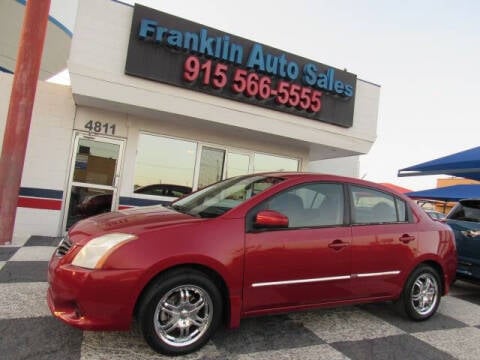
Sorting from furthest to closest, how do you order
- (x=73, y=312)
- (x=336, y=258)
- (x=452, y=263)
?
(x=452, y=263)
(x=336, y=258)
(x=73, y=312)

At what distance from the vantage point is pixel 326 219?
3.83 metres

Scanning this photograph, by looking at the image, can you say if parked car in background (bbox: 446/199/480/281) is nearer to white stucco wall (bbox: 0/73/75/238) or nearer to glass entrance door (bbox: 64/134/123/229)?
glass entrance door (bbox: 64/134/123/229)

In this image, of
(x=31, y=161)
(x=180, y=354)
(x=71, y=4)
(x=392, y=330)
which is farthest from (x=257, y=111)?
(x=71, y=4)

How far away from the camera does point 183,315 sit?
3061mm

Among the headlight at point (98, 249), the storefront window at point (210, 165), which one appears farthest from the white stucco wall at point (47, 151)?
the headlight at point (98, 249)

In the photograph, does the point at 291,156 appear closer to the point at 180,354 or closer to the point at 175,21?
the point at 175,21

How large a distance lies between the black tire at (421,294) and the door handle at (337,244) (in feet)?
3.54

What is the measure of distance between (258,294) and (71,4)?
50.7 ft

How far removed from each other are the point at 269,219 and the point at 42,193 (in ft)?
20.2

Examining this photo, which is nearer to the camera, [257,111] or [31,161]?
[31,161]

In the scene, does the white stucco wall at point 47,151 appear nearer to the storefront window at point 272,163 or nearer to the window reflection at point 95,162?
the window reflection at point 95,162

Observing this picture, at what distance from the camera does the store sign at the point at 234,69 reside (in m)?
7.35

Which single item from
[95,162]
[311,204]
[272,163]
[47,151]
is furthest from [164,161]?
[311,204]

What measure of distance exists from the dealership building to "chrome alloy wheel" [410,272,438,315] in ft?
16.1
